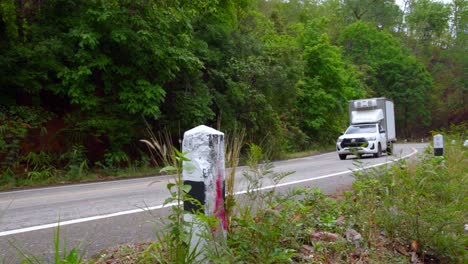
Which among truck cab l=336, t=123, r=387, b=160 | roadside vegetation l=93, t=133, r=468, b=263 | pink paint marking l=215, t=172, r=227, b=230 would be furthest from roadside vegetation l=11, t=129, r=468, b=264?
truck cab l=336, t=123, r=387, b=160

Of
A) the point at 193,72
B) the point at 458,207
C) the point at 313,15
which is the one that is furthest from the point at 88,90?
the point at 313,15

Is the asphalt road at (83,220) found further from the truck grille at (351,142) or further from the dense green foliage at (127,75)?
the truck grille at (351,142)

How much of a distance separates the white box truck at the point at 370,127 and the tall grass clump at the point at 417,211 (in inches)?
489

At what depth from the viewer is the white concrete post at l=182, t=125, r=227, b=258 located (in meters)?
3.10

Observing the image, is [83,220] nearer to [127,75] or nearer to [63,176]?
[63,176]

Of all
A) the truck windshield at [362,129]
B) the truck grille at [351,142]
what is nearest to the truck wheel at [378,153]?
the truck grille at [351,142]

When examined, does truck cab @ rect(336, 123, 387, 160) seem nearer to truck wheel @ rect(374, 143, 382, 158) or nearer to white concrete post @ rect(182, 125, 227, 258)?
truck wheel @ rect(374, 143, 382, 158)

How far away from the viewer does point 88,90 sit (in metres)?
14.4

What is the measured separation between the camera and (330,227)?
4434 millimetres

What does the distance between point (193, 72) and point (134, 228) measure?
12.3 m

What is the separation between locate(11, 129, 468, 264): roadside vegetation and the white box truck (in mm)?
12901

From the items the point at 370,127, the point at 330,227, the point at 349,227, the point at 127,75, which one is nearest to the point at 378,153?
the point at 370,127

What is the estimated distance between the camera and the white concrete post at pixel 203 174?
3.10 meters

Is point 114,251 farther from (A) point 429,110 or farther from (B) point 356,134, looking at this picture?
(A) point 429,110
